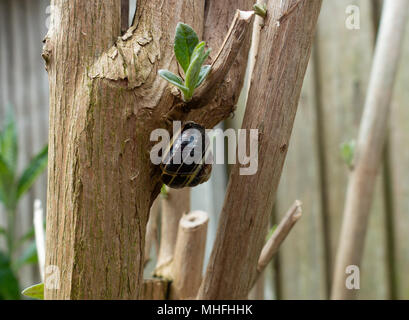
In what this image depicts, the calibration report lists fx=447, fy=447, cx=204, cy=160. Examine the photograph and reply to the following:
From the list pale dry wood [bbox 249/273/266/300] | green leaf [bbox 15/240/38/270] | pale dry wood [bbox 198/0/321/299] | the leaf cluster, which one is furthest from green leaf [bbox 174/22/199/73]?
green leaf [bbox 15/240/38/270]

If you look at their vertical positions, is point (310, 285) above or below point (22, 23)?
below

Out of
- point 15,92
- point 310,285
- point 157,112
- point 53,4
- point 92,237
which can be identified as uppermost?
point 15,92

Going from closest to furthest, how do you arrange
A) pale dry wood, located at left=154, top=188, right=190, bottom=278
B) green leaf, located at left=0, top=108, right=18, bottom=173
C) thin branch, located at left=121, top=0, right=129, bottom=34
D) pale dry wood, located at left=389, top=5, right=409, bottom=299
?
thin branch, located at left=121, top=0, right=129, bottom=34, pale dry wood, located at left=154, top=188, right=190, bottom=278, pale dry wood, located at left=389, top=5, right=409, bottom=299, green leaf, located at left=0, top=108, right=18, bottom=173

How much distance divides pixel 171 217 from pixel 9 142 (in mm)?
944

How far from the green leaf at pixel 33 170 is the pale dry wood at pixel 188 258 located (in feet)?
2.57

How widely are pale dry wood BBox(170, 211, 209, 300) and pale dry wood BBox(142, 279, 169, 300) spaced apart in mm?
12

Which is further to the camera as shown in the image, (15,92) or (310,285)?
(15,92)

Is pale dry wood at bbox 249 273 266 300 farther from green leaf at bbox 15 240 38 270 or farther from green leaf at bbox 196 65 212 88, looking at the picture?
green leaf at bbox 15 240 38 270

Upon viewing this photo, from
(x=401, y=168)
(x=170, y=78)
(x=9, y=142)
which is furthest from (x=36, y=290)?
(x=9, y=142)

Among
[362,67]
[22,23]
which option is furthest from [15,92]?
[362,67]

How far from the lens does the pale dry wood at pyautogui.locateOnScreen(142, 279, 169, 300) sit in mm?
750

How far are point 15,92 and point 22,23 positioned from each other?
279mm

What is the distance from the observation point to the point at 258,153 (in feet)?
1.82
